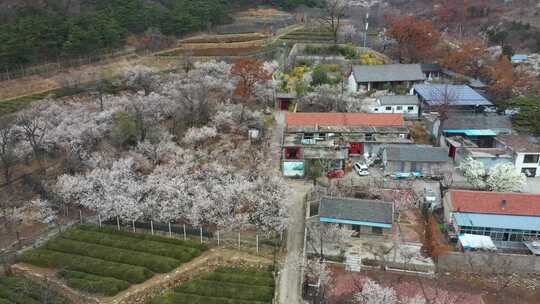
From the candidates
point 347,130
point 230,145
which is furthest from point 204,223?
point 347,130

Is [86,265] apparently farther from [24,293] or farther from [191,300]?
[191,300]

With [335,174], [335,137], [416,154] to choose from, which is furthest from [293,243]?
[335,137]

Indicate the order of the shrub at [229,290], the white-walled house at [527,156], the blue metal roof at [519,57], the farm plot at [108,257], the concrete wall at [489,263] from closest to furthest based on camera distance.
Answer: the shrub at [229,290] → the farm plot at [108,257] → the concrete wall at [489,263] → the white-walled house at [527,156] → the blue metal roof at [519,57]

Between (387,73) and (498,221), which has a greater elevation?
(387,73)

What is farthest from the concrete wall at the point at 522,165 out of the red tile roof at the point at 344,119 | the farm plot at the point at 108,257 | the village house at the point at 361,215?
the farm plot at the point at 108,257

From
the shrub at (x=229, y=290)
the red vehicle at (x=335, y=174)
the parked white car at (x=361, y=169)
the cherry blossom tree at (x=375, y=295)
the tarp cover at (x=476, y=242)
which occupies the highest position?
the parked white car at (x=361, y=169)

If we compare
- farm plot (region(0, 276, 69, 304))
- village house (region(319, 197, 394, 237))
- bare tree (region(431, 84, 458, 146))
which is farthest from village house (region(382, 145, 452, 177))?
farm plot (region(0, 276, 69, 304))

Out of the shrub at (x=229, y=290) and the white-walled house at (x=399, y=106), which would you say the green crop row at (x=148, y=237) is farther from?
the white-walled house at (x=399, y=106)
